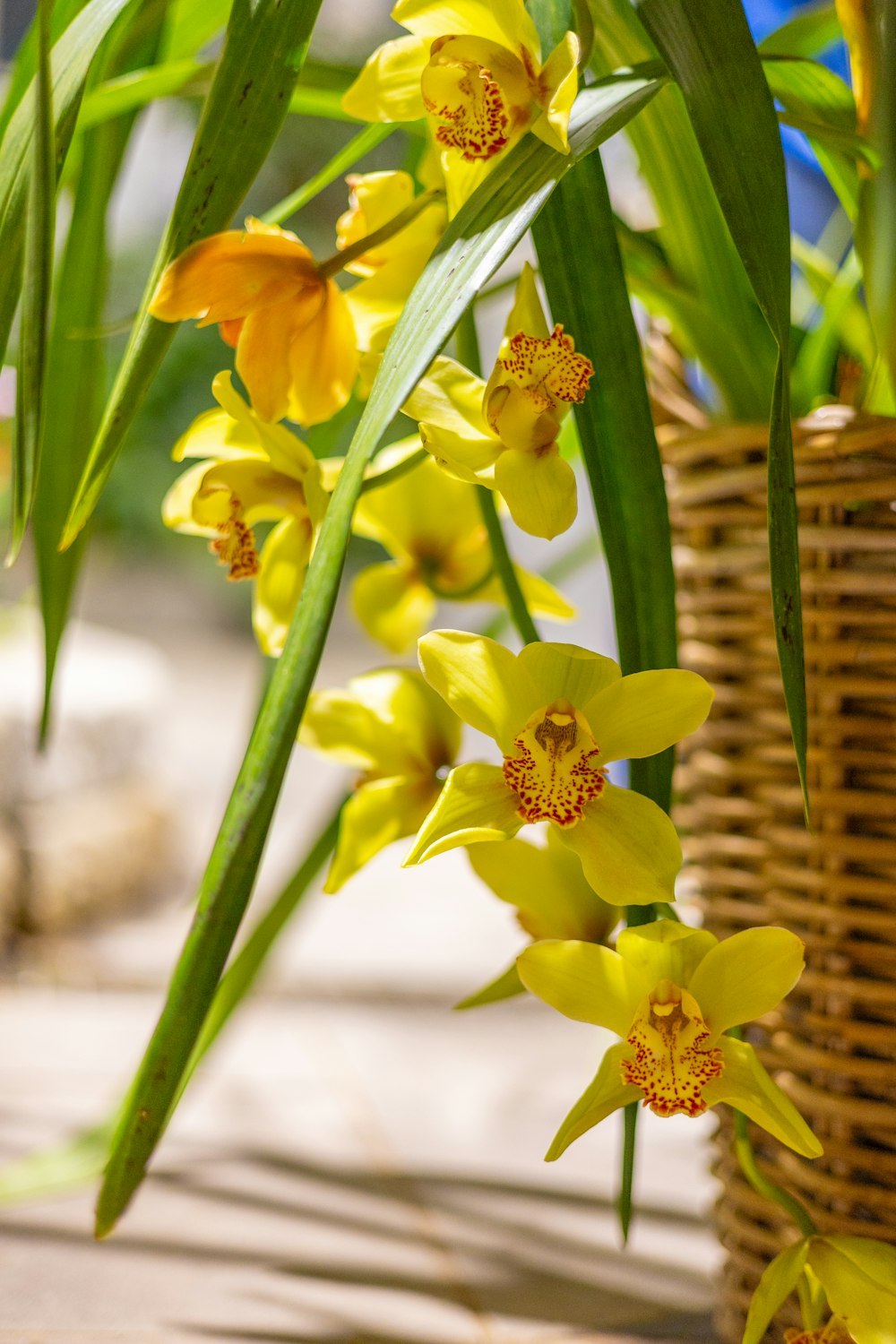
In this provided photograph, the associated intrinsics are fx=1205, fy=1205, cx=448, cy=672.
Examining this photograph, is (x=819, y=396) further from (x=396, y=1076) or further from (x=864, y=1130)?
(x=396, y=1076)

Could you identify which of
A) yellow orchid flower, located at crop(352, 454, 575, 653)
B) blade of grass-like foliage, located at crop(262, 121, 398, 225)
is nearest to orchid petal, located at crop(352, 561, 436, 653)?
yellow orchid flower, located at crop(352, 454, 575, 653)

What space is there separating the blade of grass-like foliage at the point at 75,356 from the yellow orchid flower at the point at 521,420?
0.47ft

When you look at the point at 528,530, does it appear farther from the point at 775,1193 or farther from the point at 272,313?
the point at 775,1193

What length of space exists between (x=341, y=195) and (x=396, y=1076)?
4.69 metres

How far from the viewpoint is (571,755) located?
0.83 ft

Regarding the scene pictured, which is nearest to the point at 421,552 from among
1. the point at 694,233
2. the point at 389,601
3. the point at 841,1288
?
the point at 389,601

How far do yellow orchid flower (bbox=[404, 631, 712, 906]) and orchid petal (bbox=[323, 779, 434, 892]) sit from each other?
0.23 ft

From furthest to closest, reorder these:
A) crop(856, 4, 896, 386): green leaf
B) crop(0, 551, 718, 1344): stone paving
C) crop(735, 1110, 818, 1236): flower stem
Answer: crop(0, 551, 718, 1344): stone paving → crop(735, 1110, 818, 1236): flower stem → crop(856, 4, 896, 386): green leaf

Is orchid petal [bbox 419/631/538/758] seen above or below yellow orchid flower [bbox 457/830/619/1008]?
above

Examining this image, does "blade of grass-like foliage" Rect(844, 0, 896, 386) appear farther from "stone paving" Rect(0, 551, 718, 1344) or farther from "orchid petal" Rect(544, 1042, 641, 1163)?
"stone paving" Rect(0, 551, 718, 1344)

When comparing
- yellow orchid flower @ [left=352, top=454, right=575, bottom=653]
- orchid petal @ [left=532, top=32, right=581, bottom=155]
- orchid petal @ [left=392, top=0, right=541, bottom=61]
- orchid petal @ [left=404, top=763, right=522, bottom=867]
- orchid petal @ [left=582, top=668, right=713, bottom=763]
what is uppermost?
orchid petal @ [left=392, top=0, right=541, bottom=61]

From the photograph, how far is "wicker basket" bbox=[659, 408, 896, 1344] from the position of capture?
12.1 inches

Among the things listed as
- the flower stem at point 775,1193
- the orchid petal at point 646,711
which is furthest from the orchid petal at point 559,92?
the flower stem at point 775,1193

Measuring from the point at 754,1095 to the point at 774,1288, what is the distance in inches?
2.4
